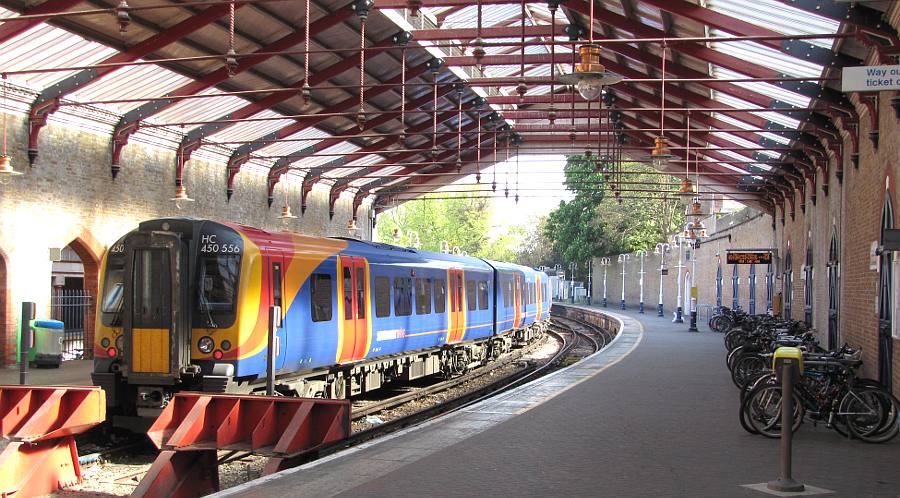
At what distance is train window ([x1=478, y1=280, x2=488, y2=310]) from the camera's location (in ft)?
75.4

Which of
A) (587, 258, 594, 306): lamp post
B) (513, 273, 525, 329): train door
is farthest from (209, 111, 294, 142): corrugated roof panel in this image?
(587, 258, 594, 306): lamp post

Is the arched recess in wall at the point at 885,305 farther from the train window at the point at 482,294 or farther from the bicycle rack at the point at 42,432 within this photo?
the train window at the point at 482,294

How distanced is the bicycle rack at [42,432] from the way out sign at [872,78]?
797cm

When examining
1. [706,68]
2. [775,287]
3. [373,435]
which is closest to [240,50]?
[706,68]

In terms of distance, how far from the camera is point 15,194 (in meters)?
18.4

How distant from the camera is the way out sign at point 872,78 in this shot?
333 inches

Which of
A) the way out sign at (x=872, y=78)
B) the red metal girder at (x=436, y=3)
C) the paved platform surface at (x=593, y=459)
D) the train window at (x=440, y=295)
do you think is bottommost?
the paved platform surface at (x=593, y=459)

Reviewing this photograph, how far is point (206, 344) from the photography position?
11.2 m

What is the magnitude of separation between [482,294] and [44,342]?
10078 millimetres

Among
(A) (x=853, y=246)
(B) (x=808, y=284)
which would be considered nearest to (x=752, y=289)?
(B) (x=808, y=284)

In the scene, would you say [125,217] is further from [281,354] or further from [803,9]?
[803,9]

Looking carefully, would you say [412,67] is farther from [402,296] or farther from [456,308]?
[402,296]

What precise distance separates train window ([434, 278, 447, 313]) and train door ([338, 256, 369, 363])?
411 centimetres

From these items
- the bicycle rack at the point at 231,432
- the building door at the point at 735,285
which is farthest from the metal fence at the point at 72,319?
the building door at the point at 735,285
